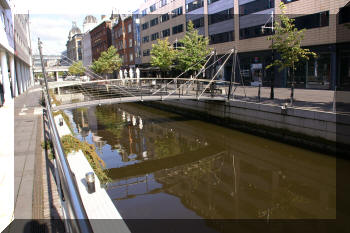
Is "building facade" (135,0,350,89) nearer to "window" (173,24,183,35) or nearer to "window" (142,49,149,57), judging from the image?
"window" (173,24,183,35)

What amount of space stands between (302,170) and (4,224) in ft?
35.0

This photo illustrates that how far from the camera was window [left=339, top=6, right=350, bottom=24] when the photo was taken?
22.4 m

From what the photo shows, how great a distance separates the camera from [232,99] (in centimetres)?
2011

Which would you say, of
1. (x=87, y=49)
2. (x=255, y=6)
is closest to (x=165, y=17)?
(x=255, y=6)

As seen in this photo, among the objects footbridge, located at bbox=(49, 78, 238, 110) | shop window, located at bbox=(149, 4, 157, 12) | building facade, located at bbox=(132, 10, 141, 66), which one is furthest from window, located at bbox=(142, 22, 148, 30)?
footbridge, located at bbox=(49, 78, 238, 110)

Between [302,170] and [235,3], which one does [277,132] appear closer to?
[302,170]

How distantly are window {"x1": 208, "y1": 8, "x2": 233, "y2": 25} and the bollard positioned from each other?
32.3 metres

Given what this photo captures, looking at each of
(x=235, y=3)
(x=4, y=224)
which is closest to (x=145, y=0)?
(x=235, y=3)

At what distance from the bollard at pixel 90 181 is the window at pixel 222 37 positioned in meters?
31.7

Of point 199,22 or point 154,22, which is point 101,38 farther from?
point 199,22

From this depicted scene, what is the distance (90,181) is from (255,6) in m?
29.9

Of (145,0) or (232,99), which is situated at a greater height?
(145,0)

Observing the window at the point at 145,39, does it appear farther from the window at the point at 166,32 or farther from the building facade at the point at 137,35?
the window at the point at 166,32

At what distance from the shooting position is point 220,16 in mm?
35594
